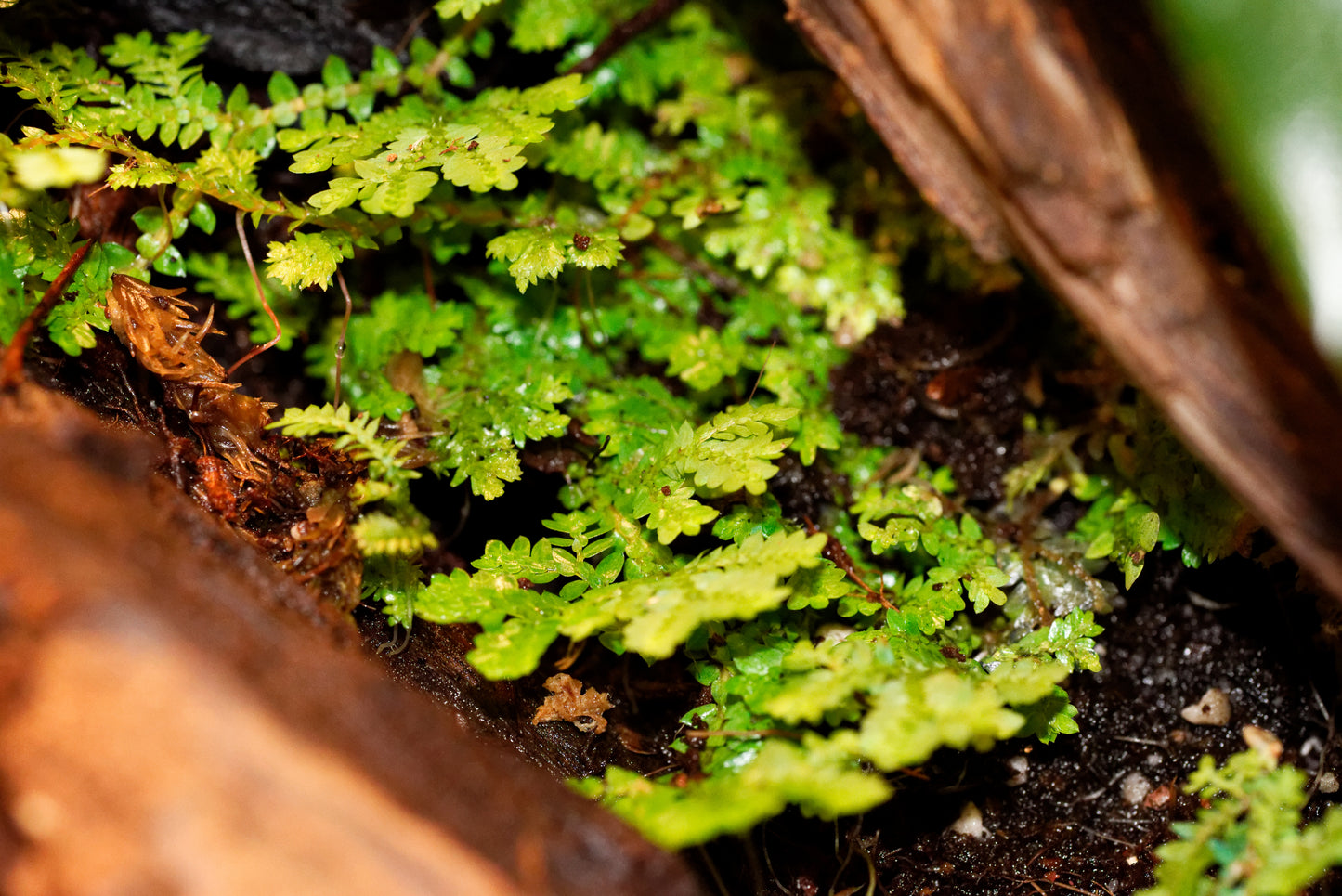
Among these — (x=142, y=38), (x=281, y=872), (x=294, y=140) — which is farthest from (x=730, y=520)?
(x=142, y=38)

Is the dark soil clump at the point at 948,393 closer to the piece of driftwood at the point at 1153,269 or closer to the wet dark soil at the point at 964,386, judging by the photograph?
the wet dark soil at the point at 964,386

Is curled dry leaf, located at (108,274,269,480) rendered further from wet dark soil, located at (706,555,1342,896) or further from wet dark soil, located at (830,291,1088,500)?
wet dark soil, located at (830,291,1088,500)

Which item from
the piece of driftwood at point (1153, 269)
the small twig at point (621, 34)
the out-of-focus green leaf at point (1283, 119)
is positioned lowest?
the small twig at point (621, 34)

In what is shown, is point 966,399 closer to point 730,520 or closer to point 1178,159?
point 730,520

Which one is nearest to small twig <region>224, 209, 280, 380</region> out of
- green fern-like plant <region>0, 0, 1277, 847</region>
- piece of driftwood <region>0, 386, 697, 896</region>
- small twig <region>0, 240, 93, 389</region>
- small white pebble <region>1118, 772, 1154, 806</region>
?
green fern-like plant <region>0, 0, 1277, 847</region>

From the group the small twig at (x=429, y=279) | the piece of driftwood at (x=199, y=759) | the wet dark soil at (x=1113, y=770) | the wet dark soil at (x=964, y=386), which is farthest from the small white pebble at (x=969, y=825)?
the small twig at (x=429, y=279)

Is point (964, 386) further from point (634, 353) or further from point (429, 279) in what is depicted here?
point (429, 279)

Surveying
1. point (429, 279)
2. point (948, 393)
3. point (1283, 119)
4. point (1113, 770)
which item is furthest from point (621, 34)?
point (1113, 770)
